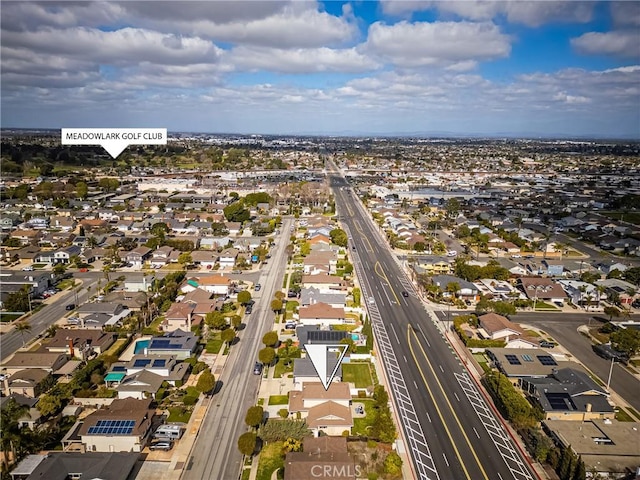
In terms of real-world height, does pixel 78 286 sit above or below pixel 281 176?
below

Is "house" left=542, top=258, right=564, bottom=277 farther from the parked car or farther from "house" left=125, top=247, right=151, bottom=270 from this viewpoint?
"house" left=125, top=247, right=151, bottom=270

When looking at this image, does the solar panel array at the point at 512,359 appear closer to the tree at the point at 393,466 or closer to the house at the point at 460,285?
the house at the point at 460,285

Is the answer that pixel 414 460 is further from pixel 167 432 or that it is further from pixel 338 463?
pixel 167 432

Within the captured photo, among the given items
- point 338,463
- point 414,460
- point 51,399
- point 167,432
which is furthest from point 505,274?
point 51,399

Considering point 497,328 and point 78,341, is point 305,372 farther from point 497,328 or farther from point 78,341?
point 78,341

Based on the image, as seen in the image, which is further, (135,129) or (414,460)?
(135,129)

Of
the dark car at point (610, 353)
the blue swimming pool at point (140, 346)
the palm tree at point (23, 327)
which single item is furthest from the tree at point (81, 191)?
the dark car at point (610, 353)
